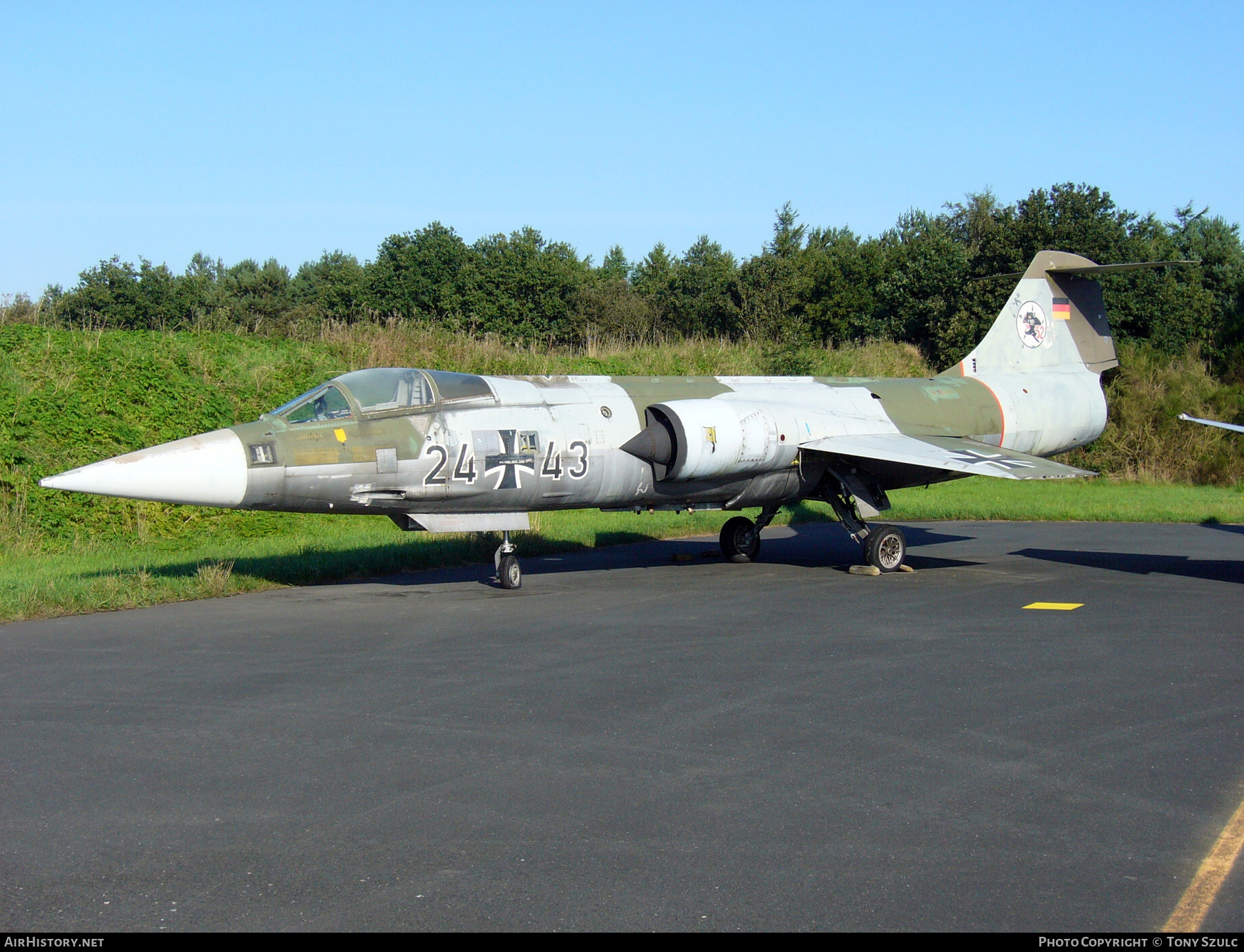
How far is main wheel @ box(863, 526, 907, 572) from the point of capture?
48.4 feet

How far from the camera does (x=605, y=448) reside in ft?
45.4

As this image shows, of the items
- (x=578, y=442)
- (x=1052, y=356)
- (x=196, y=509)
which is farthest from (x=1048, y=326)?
(x=196, y=509)

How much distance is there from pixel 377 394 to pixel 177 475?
2.46 meters

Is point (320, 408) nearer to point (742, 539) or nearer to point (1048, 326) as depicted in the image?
point (742, 539)

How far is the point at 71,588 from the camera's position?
12.3 metres

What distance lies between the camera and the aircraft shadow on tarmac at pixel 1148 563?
13.9 metres

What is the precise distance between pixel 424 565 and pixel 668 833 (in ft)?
36.5

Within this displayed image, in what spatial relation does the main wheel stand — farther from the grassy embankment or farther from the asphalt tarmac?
the grassy embankment

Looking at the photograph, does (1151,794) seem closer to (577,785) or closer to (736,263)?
(577,785)

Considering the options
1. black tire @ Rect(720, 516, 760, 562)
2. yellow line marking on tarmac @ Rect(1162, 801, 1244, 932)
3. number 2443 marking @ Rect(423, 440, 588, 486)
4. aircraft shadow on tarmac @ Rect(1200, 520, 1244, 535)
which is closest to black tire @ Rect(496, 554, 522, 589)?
number 2443 marking @ Rect(423, 440, 588, 486)

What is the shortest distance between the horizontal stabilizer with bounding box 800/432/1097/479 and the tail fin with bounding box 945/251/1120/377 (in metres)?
3.41

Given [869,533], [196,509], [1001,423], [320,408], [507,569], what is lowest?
[507,569]

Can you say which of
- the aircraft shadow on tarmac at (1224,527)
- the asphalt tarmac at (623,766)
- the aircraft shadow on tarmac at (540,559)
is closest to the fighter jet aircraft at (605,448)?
the aircraft shadow on tarmac at (540,559)

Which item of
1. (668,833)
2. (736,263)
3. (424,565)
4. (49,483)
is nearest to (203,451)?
(49,483)
